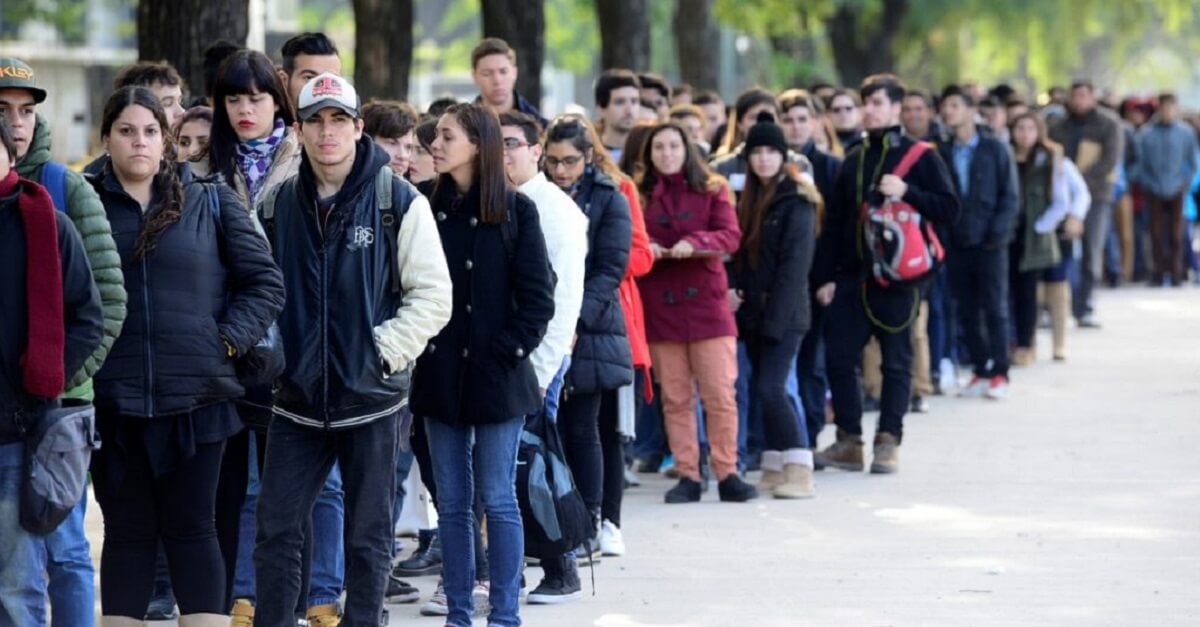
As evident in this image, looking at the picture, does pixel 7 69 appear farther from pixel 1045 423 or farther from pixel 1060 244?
pixel 1060 244

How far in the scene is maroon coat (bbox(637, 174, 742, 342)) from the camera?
11.5 meters

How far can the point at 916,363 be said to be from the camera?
16.5 meters

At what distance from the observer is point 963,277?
17.2m

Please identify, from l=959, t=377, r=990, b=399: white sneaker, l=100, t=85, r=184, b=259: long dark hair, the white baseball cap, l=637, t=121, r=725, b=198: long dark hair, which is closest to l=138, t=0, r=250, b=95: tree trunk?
l=637, t=121, r=725, b=198: long dark hair

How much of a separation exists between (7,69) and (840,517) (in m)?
5.34

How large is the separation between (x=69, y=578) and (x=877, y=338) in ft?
22.0

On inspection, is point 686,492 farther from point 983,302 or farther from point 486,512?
point 983,302

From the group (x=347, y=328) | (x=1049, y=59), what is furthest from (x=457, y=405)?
(x=1049, y=59)

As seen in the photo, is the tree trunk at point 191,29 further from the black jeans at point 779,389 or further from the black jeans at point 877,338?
the black jeans at point 877,338

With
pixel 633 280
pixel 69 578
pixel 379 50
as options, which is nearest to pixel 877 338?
pixel 633 280

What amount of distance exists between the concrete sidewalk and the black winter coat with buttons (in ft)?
3.65

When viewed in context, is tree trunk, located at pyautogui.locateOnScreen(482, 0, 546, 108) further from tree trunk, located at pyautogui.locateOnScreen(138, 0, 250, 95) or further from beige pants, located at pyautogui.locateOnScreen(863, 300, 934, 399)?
tree trunk, located at pyautogui.locateOnScreen(138, 0, 250, 95)

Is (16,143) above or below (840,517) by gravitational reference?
above

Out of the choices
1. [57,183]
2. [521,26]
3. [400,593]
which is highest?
[521,26]
